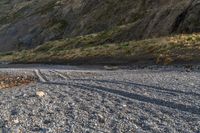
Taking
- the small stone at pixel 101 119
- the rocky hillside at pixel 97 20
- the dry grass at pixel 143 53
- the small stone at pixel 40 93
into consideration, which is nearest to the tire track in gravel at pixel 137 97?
the small stone at pixel 40 93

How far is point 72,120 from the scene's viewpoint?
723 inches

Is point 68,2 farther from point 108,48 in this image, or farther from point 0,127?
point 0,127

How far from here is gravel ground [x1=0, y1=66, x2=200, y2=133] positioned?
56.1 ft

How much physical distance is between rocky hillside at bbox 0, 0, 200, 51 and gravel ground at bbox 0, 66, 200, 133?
26714mm

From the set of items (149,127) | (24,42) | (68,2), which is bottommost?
(149,127)

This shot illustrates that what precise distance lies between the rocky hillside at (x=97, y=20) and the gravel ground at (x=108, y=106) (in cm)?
2671

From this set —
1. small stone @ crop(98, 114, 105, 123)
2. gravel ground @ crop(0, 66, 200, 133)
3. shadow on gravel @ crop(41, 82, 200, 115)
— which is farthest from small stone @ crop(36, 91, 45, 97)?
small stone @ crop(98, 114, 105, 123)

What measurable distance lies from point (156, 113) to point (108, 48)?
35.0 meters

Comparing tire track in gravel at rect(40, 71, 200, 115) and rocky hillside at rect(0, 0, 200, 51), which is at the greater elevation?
rocky hillside at rect(0, 0, 200, 51)

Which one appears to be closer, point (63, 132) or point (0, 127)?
point (63, 132)

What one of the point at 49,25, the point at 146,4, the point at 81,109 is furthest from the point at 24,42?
the point at 81,109

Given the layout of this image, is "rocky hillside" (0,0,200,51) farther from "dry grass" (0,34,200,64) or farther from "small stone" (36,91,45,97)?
"small stone" (36,91,45,97)

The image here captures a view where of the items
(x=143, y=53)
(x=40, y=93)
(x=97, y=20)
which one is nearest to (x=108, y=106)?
(x=40, y=93)

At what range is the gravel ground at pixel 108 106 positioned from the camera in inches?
674
